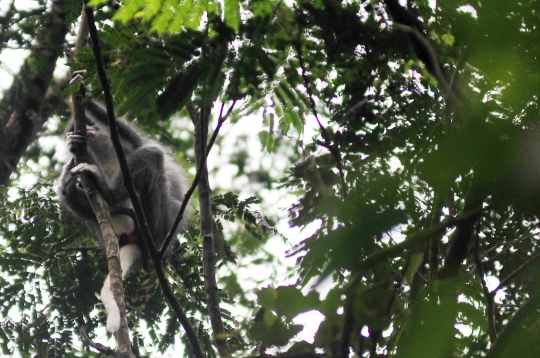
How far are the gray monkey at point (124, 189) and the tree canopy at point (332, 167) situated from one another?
0.68ft

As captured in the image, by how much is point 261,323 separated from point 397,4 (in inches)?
85.8

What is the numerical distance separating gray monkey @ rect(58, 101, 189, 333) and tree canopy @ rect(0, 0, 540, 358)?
0.21m

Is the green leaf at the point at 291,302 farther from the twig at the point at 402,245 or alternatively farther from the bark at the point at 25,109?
the bark at the point at 25,109

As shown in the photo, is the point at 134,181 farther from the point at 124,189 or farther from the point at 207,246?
the point at 207,246

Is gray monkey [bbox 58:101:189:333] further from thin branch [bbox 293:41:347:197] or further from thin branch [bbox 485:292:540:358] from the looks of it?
→ thin branch [bbox 485:292:540:358]

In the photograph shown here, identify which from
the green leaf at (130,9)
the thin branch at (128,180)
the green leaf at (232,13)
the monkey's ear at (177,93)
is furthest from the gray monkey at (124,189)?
the green leaf at (130,9)

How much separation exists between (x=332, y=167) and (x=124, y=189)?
3629 mm

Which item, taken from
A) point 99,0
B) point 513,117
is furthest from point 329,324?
point 99,0

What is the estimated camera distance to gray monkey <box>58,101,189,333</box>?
6.30m

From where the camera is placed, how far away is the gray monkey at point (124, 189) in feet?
20.7

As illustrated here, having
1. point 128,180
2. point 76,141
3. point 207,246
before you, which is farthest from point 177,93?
point 76,141

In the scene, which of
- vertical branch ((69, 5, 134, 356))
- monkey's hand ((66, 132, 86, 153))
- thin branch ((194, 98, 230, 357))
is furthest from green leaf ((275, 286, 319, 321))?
monkey's hand ((66, 132, 86, 153))

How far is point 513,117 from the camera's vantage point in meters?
0.88

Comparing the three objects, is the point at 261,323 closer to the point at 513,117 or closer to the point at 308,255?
the point at 308,255
